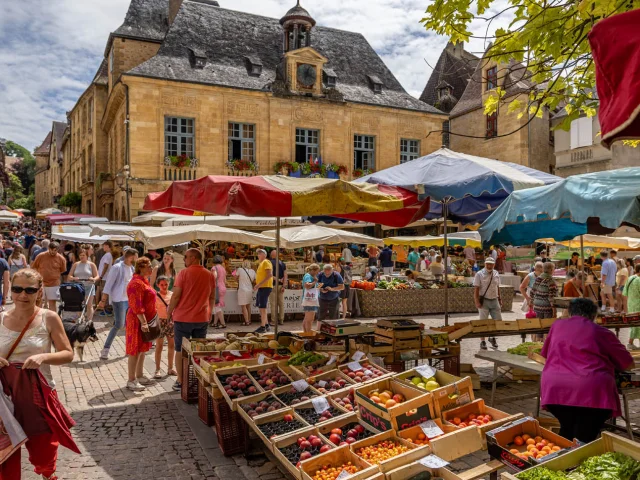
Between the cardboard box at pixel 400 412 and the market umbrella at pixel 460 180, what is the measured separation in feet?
9.85

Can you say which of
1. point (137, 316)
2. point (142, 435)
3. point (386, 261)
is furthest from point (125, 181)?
point (142, 435)

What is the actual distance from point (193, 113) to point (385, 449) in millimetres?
21179

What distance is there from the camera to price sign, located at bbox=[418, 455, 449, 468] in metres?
3.38

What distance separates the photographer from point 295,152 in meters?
25.2

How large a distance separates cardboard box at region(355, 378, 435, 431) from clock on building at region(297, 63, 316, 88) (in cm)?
2268

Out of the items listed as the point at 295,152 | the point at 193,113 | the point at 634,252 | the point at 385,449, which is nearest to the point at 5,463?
the point at 385,449

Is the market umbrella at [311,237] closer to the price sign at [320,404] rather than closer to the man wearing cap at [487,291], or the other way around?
the man wearing cap at [487,291]

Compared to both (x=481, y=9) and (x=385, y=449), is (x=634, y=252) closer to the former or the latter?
(x=481, y=9)

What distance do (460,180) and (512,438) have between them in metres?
3.68

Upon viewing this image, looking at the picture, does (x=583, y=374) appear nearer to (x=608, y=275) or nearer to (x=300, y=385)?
(x=300, y=385)

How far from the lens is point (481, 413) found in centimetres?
421

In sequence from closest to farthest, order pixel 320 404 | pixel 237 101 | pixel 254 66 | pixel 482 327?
pixel 320 404
pixel 482 327
pixel 237 101
pixel 254 66

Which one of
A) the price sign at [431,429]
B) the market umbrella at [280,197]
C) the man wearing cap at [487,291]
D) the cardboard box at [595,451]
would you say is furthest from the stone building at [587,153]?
the cardboard box at [595,451]

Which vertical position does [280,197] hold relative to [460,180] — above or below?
below
